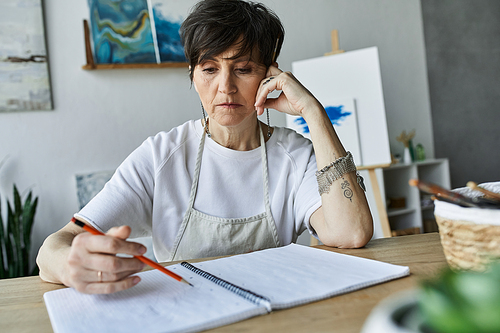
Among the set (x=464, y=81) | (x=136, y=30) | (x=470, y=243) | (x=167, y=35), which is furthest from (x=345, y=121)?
(x=470, y=243)

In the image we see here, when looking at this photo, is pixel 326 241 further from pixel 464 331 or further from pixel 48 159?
pixel 48 159

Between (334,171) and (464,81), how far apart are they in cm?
400

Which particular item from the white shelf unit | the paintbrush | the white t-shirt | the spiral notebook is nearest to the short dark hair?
the white t-shirt

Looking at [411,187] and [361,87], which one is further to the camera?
[411,187]

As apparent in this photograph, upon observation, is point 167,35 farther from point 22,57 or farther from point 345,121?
point 345,121

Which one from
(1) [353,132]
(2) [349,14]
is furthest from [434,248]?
(2) [349,14]

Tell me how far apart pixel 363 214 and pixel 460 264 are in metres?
0.49

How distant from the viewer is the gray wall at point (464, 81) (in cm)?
437

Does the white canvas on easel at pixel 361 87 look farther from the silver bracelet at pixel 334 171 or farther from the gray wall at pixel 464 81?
the silver bracelet at pixel 334 171

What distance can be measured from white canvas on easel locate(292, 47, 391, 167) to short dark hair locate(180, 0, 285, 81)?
6.28ft

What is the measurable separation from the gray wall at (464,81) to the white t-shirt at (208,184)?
11.5 ft

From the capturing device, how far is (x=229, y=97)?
4.27 feet

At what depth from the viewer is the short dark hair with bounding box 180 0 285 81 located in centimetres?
126

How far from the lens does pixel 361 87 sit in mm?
3141
